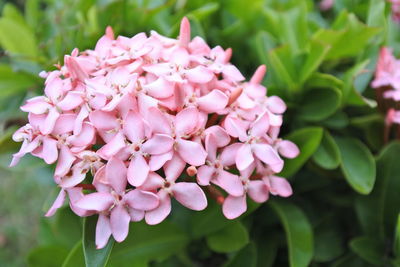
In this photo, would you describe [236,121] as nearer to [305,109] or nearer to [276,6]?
[305,109]

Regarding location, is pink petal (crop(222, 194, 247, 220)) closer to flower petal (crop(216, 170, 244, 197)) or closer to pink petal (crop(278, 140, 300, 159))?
flower petal (crop(216, 170, 244, 197))

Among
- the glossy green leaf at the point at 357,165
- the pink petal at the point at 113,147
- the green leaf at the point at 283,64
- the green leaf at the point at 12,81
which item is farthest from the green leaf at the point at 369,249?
the green leaf at the point at 12,81

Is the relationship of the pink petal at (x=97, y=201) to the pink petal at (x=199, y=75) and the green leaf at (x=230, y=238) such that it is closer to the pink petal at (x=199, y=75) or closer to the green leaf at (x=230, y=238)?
the pink petal at (x=199, y=75)

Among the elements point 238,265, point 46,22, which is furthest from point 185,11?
point 238,265

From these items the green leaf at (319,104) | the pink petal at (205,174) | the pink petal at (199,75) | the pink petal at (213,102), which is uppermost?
the pink petal at (199,75)

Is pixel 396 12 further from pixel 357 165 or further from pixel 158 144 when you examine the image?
pixel 158 144

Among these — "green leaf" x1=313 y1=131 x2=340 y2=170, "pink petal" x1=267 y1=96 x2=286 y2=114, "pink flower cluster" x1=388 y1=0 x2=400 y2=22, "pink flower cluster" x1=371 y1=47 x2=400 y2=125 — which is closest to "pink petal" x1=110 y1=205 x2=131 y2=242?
"pink petal" x1=267 y1=96 x2=286 y2=114
